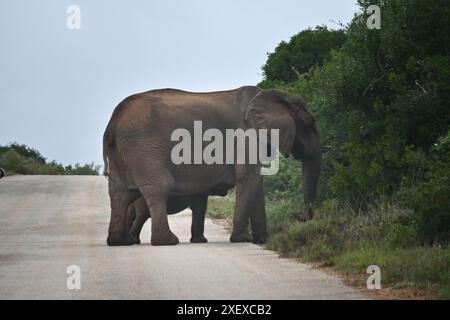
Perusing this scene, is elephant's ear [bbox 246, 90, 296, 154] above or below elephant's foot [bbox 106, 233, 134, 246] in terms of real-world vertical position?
above

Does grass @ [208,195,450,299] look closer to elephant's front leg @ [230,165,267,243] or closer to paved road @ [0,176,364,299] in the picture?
elephant's front leg @ [230,165,267,243]

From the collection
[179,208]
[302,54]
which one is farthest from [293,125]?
[302,54]

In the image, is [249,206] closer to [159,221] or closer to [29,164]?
[159,221]

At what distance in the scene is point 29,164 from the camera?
59281 mm

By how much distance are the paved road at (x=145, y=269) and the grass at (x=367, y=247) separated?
1.50ft

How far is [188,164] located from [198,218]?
1128mm

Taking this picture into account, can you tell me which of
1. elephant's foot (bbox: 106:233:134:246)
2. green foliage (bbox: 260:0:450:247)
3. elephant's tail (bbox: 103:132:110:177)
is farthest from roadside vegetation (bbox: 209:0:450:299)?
elephant's tail (bbox: 103:132:110:177)

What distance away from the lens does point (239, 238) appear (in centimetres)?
2078

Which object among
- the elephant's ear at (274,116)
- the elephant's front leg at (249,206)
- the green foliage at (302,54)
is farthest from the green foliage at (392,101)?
the green foliage at (302,54)

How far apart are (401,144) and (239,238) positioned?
11.4 feet

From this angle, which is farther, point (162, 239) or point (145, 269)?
point (162, 239)

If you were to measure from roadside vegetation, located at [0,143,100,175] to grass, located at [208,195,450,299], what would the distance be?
36.0 m

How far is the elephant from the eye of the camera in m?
20.4
